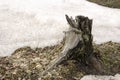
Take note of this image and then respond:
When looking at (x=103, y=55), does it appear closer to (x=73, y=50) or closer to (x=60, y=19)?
(x=73, y=50)

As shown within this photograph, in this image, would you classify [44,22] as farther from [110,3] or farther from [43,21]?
[110,3]

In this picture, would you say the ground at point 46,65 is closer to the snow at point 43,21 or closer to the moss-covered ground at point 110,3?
the snow at point 43,21

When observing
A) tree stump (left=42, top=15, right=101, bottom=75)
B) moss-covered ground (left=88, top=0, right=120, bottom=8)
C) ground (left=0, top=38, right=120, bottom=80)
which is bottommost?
ground (left=0, top=38, right=120, bottom=80)

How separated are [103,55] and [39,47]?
8.76 ft

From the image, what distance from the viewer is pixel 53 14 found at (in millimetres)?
15164

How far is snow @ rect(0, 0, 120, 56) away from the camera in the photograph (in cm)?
1228

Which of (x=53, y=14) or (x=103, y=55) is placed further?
(x=53, y=14)

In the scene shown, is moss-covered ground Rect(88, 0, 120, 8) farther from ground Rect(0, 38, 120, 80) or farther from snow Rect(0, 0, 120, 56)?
ground Rect(0, 38, 120, 80)

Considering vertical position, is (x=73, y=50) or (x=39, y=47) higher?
(x=73, y=50)

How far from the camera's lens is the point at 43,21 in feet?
46.6

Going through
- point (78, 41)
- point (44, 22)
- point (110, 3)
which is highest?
point (78, 41)

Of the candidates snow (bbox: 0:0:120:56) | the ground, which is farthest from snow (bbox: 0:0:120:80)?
the ground

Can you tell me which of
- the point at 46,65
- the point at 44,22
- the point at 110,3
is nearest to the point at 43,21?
the point at 44,22

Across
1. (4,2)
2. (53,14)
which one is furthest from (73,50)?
(4,2)
